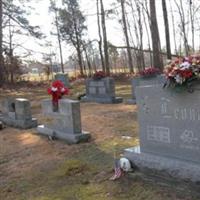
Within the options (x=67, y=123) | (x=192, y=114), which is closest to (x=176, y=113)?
(x=192, y=114)

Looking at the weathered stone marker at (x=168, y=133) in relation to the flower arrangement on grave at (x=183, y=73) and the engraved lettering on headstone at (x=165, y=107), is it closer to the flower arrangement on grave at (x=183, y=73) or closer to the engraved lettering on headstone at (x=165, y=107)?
the engraved lettering on headstone at (x=165, y=107)

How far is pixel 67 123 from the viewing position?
344 inches

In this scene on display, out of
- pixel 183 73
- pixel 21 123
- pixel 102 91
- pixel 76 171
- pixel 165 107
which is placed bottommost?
pixel 76 171

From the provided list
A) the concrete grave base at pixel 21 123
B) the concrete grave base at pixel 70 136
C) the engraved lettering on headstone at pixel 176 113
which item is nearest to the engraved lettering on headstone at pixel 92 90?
the concrete grave base at pixel 21 123

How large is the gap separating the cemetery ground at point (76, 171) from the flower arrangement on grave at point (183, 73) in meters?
1.17

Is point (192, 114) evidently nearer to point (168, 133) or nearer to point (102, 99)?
point (168, 133)

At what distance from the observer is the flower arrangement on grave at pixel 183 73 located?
4.99 meters

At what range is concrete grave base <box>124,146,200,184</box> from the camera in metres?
5.04

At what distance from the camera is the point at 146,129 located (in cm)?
586

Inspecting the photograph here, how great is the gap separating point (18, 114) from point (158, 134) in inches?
253

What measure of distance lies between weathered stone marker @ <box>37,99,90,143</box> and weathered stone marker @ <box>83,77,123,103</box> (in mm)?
5984

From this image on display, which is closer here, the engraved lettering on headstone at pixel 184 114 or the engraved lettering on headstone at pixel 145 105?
the engraved lettering on headstone at pixel 184 114

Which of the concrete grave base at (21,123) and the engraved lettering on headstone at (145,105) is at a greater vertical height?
the engraved lettering on headstone at (145,105)

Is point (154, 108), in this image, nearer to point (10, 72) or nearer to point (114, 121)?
point (114, 121)
